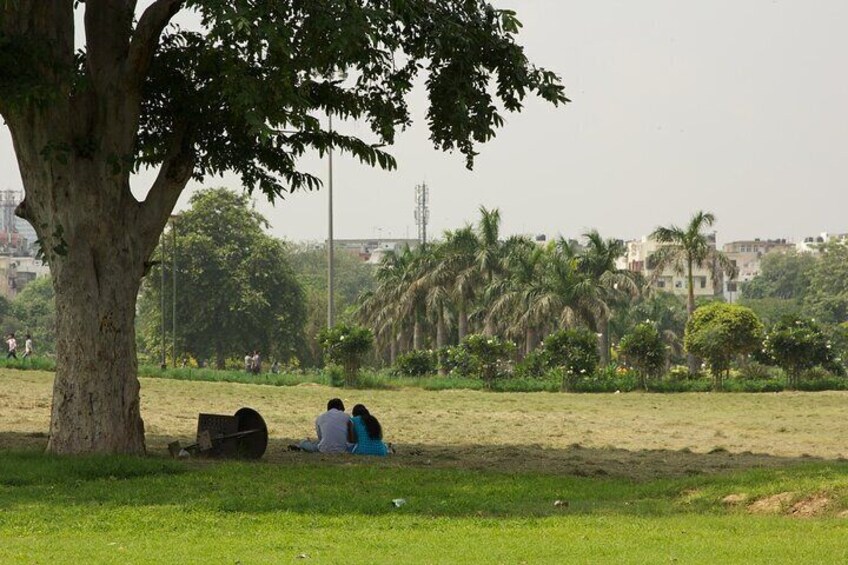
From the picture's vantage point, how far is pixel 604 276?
7125 centimetres

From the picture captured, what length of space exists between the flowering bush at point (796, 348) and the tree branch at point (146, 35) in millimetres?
36532

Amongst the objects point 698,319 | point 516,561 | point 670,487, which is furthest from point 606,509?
point 698,319

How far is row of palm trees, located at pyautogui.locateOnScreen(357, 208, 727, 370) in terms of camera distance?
68.6m

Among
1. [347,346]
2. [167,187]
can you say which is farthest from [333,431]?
[347,346]

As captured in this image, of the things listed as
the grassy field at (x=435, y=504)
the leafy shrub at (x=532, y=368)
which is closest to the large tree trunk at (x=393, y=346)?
the leafy shrub at (x=532, y=368)


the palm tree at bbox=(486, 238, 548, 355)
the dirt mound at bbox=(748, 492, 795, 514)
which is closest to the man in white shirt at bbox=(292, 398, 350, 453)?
the dirt mound at bbox=(748, 492, 795, 514)

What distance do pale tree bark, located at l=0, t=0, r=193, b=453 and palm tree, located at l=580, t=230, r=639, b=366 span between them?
5170cm

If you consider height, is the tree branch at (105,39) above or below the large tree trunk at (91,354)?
above

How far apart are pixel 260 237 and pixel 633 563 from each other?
73.7m

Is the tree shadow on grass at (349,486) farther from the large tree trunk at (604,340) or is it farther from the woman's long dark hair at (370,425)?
the large tree trunk at (604,340)

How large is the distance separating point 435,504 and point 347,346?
37180 mm

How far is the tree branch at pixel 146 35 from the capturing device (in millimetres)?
18766

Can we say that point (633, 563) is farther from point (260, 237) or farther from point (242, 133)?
point (260, 237)

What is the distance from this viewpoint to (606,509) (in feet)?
47.7
